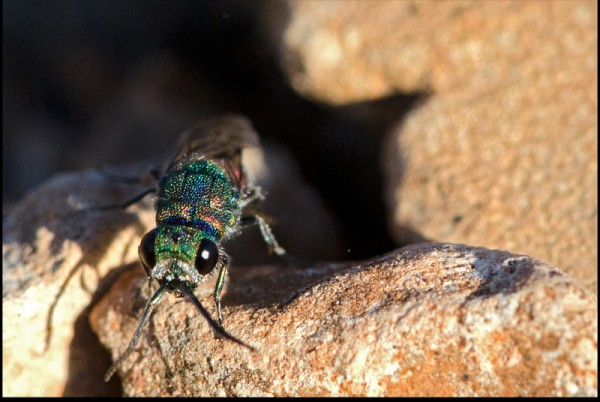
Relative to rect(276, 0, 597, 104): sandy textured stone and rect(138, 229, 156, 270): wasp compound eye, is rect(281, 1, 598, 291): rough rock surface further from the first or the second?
rect(138, 229, 156, 270): wasp compound eye

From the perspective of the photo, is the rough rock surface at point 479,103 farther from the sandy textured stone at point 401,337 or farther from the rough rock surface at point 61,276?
the rough rock surface at point 61,276

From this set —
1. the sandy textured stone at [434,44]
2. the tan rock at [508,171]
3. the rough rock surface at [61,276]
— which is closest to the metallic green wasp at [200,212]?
the rough rock surface at [61,276]

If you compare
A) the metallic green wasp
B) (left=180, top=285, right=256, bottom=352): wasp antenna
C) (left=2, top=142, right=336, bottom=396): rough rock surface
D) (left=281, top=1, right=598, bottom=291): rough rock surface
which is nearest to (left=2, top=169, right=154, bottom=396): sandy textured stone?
(left=2, top=142, right=336, bottom=396): rough rock surface

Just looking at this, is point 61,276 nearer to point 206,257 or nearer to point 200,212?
point 200,212

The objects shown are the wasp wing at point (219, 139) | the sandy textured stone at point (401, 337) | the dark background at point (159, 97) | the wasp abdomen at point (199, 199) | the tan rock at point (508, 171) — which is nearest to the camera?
the sandy textured stone at point (401, 337)

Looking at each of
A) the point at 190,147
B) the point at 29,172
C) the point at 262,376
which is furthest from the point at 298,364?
the point at 29,172

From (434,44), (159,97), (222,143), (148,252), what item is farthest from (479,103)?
(159,97)

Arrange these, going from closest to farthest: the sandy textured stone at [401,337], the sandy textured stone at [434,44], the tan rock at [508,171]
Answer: the sandy textured stone at [401,337], the tan rock at [508,171], the sandy textured stone at [434,44]

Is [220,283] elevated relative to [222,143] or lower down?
lower down
